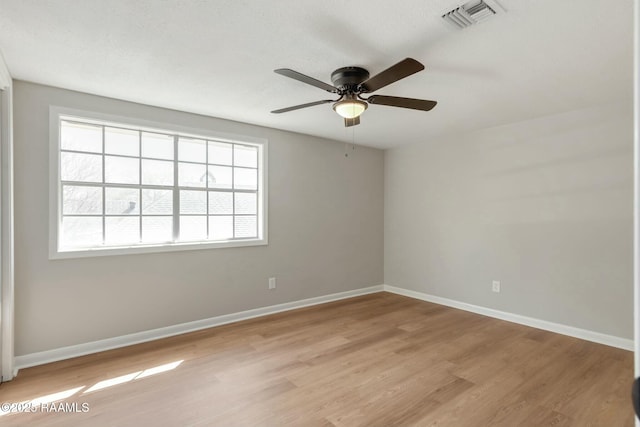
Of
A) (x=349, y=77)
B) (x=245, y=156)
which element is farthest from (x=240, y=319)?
(x=349, y=77)

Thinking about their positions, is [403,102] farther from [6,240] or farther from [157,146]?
[6,240]

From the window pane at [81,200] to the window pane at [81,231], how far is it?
66 mm

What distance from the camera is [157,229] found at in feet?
11.3

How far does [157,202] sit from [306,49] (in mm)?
2286

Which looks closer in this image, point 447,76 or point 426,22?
point 426,22

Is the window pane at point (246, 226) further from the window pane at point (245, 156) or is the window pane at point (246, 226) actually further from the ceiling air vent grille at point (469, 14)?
the ceiling air vent grille at point (469, 14)

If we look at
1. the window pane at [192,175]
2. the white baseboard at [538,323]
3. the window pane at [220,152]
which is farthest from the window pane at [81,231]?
the white baseboard at [538,323]

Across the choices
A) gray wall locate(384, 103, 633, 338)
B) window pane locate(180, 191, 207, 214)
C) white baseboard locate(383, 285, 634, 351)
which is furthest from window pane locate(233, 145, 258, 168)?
white baseboard locate(383, 285, 634, 351)

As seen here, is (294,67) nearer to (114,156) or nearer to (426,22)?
(426,22)

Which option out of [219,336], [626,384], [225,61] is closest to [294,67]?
[225,61]

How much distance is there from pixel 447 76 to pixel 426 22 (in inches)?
32.4

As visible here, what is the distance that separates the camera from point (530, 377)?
2539 mm

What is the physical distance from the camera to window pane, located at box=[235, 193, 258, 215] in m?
4.04

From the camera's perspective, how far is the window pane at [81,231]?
117 inches
